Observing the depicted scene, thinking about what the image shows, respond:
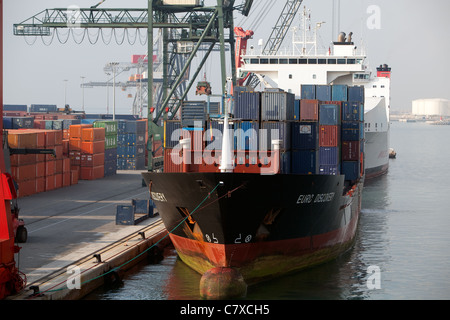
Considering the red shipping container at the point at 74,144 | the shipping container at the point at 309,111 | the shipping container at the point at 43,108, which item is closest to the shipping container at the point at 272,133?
the shipping container at the point at 309,111

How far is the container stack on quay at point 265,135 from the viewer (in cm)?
2677

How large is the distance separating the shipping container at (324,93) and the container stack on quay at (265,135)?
8119mm

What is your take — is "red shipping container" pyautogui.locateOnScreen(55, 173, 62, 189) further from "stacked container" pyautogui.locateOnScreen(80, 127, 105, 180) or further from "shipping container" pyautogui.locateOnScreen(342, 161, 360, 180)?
"shipping container" pyautogui.locateOnScreen(342, 161, 360, 180)

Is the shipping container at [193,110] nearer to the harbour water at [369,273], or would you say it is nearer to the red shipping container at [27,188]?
the harbour water at [369,273]

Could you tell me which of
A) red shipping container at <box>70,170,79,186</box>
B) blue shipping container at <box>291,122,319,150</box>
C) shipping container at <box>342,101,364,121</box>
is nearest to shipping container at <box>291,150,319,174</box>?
blue shipping container at <box>291,122,319,150</box>

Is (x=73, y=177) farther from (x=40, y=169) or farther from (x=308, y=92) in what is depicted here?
(x=308, y=92)

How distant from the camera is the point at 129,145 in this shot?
64.8 metres

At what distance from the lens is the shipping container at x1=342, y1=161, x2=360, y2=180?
34.7 metres

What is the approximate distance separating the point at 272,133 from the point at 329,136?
5361 millimetres

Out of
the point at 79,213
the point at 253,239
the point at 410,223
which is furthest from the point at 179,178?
the point at 410,223

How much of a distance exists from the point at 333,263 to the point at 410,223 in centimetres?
1283

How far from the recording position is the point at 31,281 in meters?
21.9
